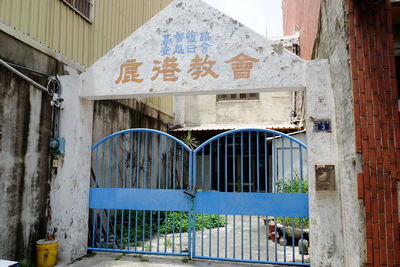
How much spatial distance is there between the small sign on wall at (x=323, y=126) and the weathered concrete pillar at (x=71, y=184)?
375 cm

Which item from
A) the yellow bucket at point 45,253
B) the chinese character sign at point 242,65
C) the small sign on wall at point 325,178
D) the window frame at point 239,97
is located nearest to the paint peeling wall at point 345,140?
the small sign on wall at point 325,178

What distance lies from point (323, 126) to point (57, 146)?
4.08m

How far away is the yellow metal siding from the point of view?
5156mm

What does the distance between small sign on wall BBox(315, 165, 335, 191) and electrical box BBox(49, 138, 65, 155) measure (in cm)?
394

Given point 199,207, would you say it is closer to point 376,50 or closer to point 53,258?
point 53,258

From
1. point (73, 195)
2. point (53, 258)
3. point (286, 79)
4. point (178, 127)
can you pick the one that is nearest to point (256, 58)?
point (286, 79)

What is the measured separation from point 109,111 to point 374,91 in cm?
599

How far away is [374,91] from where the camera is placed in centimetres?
340

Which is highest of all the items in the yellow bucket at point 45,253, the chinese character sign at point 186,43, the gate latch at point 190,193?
the chinese character sign at point 186,43

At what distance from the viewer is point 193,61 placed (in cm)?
497

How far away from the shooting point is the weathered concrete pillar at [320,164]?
4.31 metres

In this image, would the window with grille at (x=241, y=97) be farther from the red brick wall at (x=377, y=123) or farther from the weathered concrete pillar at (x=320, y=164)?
the red brick wall at (x=377, y=123)

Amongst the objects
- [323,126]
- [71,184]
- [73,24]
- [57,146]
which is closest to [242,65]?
[323,126]

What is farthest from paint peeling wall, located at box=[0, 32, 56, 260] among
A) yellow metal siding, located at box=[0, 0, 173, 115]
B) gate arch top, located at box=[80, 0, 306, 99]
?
gate arch top, located at box=[80, 0, 306, 99]
